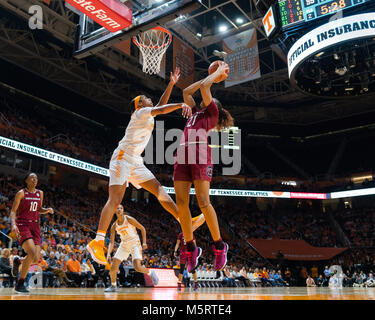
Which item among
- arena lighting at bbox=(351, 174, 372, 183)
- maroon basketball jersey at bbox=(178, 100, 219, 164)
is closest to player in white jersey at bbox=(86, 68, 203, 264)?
maroon basketball jersey at bbox=(178, 100, 219, 164)

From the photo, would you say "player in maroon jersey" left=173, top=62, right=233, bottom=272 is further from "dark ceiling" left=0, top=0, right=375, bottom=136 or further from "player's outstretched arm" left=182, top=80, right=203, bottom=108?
"dark ceiling" left=0, top=0, right=375, bottom=136

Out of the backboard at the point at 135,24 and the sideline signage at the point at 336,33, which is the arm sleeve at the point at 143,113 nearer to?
the backboard at the point at 135,24

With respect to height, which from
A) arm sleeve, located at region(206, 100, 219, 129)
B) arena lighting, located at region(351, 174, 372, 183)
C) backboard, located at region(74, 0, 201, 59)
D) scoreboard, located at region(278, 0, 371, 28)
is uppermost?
scoreboard, located at region(278, 0, 371, 28)

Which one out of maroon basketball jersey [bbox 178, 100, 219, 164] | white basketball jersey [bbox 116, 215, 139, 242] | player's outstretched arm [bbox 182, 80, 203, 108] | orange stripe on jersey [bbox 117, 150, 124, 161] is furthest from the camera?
white basketball jersey [bbox 116, 215, 139, 242]

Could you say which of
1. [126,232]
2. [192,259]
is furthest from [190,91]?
[126,232]

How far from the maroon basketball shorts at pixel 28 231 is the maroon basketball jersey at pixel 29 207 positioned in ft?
0.24

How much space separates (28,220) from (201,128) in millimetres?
2886

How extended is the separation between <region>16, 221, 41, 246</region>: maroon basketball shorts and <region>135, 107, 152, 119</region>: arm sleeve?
7.24 ft

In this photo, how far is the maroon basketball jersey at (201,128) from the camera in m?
3.61

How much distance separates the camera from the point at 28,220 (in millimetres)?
4879

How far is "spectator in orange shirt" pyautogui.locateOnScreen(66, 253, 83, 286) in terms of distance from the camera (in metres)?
10.5

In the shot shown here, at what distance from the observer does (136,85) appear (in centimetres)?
2136

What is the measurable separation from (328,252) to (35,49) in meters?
22.7

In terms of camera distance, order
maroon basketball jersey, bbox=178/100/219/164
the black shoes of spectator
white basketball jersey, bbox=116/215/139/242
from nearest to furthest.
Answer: maroon basketball jersey, bbox=178/100/219/164, white basketball jersey, bbox=116/215/139/242, the black shoes of spectator
